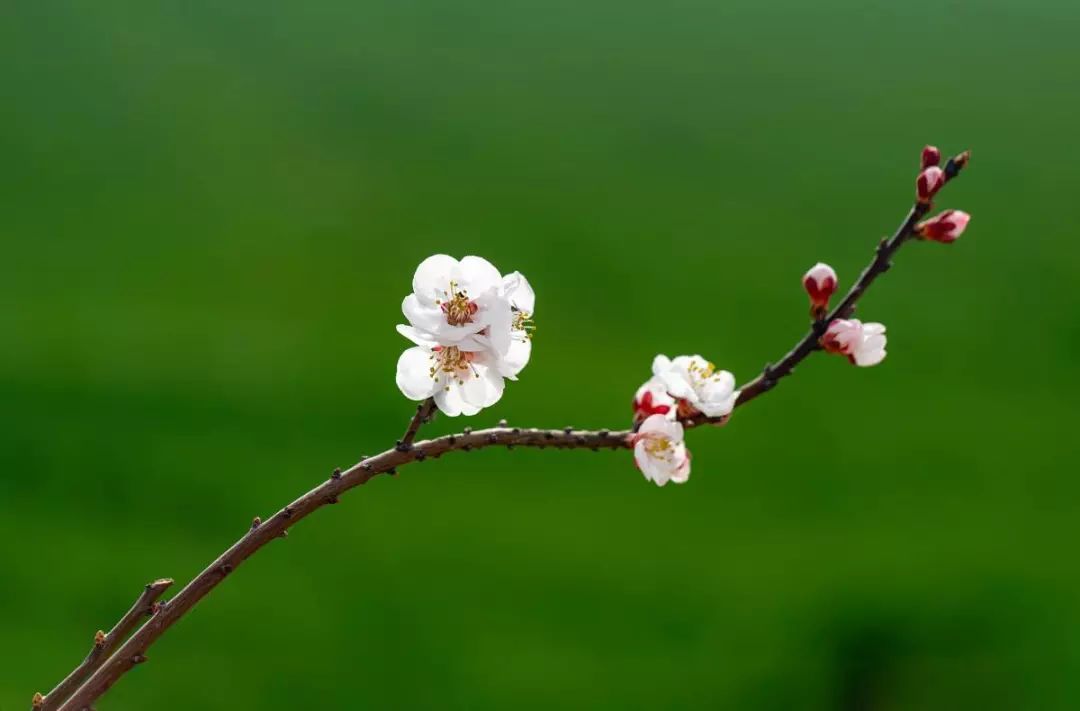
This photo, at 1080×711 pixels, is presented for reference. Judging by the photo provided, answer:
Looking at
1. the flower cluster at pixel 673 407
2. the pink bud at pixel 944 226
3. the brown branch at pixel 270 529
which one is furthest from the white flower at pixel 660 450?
the pink bud at pixel 944 226

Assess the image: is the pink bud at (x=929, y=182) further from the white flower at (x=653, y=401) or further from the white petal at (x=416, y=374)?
the white petal at (x=416, y=374)

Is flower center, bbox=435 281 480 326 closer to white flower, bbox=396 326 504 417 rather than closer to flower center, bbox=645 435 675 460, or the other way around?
white flower, bbox=396 326 504 417

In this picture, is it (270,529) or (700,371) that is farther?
(700,371)

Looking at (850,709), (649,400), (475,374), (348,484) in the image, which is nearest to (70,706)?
(348,484)

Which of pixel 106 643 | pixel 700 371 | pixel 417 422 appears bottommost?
pixel 106 643

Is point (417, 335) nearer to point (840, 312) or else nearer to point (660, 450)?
point (660, 450)

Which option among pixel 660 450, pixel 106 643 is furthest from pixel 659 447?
pixel 106 643
